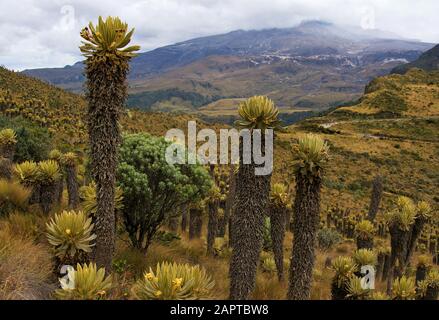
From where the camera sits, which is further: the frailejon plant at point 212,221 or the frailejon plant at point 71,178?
the frailejon plant at point 212,221

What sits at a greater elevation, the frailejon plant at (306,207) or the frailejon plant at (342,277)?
the frailejon plant at (306,207)

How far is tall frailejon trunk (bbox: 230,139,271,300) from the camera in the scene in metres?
8.67

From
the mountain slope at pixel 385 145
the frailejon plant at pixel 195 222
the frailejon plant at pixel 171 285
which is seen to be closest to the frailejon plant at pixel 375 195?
the mountain slope at pixel 385 145

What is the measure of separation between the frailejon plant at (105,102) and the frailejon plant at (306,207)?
3.74 m

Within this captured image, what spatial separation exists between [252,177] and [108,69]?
3639mm

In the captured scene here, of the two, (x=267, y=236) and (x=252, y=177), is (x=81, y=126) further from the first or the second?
(x=252, y=177)

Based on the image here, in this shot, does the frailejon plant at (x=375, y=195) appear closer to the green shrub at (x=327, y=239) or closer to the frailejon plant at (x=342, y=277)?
the green shrub at (x=327, y=239)

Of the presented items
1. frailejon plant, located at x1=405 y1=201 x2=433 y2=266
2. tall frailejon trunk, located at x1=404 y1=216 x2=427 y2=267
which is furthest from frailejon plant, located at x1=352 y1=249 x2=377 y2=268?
tall frailejon trunk, located at x1=404 y1=216 x2=427 y2=267

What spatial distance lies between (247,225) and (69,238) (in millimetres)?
3651

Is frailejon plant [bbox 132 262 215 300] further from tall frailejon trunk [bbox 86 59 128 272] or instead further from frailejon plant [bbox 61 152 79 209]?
frailejon plant [bbox 61 152 79 209]

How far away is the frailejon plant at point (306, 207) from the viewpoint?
8.23 meters

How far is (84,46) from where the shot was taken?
7301 millimetres

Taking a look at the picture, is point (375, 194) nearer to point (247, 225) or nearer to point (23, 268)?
point (247, 225)
